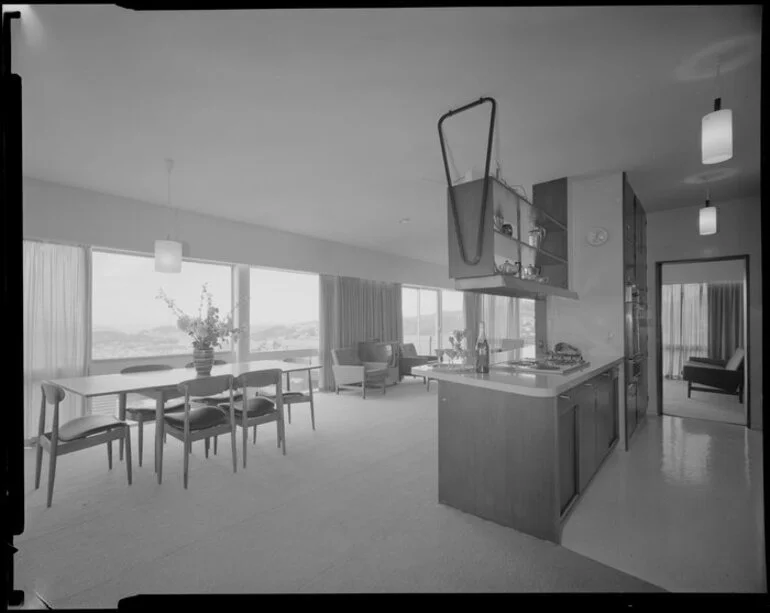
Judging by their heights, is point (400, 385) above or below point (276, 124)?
below

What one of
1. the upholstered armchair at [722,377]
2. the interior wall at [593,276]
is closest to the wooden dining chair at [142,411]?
the interior wall at [593,276]

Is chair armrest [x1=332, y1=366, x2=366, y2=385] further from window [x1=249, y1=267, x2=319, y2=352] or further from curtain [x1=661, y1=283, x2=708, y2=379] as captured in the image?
curtain [x1=661, y1=283, x2=708, y2=379]

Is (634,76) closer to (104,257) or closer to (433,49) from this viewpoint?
(433,49)

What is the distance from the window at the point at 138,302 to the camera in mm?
4469

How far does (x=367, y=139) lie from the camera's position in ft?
9.51

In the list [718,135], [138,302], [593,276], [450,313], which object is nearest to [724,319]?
[450,313]

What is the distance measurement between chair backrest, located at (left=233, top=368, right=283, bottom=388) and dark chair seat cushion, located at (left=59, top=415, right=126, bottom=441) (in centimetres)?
85

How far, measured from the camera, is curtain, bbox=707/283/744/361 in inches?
270

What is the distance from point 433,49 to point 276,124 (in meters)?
1.27

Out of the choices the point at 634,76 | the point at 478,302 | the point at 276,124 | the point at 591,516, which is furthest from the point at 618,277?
the point at 478,302

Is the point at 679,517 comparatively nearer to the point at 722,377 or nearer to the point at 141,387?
the point at 141,387

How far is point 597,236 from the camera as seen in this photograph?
359cm

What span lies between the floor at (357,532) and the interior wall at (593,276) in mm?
1088

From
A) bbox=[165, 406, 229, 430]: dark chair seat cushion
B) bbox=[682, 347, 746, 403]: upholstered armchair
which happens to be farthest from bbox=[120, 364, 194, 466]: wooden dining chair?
bbox=[682, 347, 746, 403]: upholstered armchair
